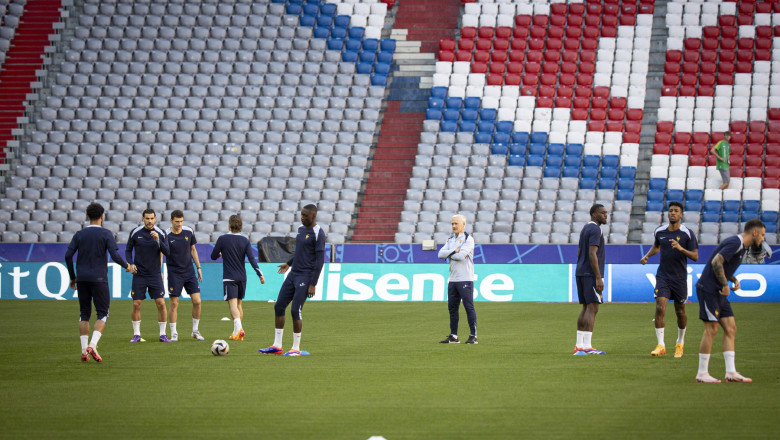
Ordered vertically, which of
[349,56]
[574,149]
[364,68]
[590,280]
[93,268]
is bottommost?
[93,268]

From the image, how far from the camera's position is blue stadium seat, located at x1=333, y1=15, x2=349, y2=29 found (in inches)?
1409

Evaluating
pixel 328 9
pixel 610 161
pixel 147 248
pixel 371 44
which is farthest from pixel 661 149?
pixel 147 248

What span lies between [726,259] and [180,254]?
9.35 m

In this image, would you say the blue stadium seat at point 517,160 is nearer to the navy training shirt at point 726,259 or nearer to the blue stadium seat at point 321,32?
the blue stadium seat at point 321,32

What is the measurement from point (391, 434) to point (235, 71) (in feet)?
92.8

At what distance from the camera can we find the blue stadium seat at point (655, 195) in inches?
1196

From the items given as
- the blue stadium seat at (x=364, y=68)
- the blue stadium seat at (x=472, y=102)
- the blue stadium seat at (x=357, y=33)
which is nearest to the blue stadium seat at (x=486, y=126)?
the blue stadium seat at (x=472, y=102)

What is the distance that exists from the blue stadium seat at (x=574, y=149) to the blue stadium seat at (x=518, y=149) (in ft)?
4.50

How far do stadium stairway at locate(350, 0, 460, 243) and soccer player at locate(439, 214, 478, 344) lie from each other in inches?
575

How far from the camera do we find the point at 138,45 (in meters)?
35.7

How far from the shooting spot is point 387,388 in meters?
10.4

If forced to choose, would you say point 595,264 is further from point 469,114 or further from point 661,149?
point 469,114

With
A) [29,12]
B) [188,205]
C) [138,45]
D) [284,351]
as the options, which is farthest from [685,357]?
[29,12]

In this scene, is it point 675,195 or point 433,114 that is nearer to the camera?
point 675,195
